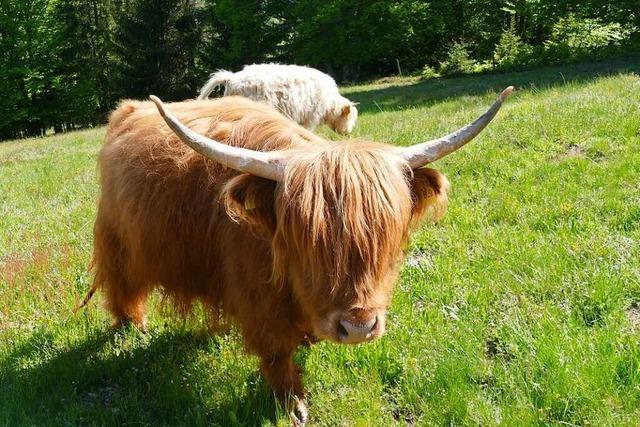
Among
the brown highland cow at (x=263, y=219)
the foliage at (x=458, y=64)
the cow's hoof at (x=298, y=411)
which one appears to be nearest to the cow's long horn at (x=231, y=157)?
the brown highland cow at (x=263, y=219)

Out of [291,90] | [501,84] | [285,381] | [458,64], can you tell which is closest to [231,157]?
[285,381]

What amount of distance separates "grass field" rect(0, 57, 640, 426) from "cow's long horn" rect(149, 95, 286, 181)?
4.68ft

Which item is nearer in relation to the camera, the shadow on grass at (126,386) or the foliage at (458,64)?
the shadow on grass at (126,386)

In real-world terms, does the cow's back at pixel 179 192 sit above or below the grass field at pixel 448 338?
above

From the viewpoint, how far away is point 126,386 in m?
3.76

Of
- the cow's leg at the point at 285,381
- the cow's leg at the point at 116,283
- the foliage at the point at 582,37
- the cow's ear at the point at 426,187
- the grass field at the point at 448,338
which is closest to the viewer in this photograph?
the cow's ear at the point at 426,187

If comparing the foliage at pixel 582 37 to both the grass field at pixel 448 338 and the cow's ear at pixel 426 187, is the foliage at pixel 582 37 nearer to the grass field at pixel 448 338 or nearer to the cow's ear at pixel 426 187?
the grass field at pixel 448 338

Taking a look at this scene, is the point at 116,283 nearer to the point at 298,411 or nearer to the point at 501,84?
the point at 298,411

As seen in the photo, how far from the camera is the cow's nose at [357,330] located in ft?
8.11

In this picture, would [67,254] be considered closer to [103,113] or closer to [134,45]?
[134,45]

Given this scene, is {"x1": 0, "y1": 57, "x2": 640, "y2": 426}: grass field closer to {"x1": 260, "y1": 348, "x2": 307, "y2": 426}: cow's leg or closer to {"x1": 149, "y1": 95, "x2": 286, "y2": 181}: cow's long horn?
{"x1": 260, "y1": 348, "x2": 307, "y2": 426}: cow's leg

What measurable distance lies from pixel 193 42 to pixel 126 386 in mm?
34069

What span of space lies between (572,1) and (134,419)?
25869 millimetres

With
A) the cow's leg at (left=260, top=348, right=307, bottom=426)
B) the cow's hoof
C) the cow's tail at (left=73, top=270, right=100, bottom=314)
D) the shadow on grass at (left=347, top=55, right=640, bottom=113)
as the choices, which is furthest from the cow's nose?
the shadow on grass at (left=347, top=55, right=640, bottom=113)
